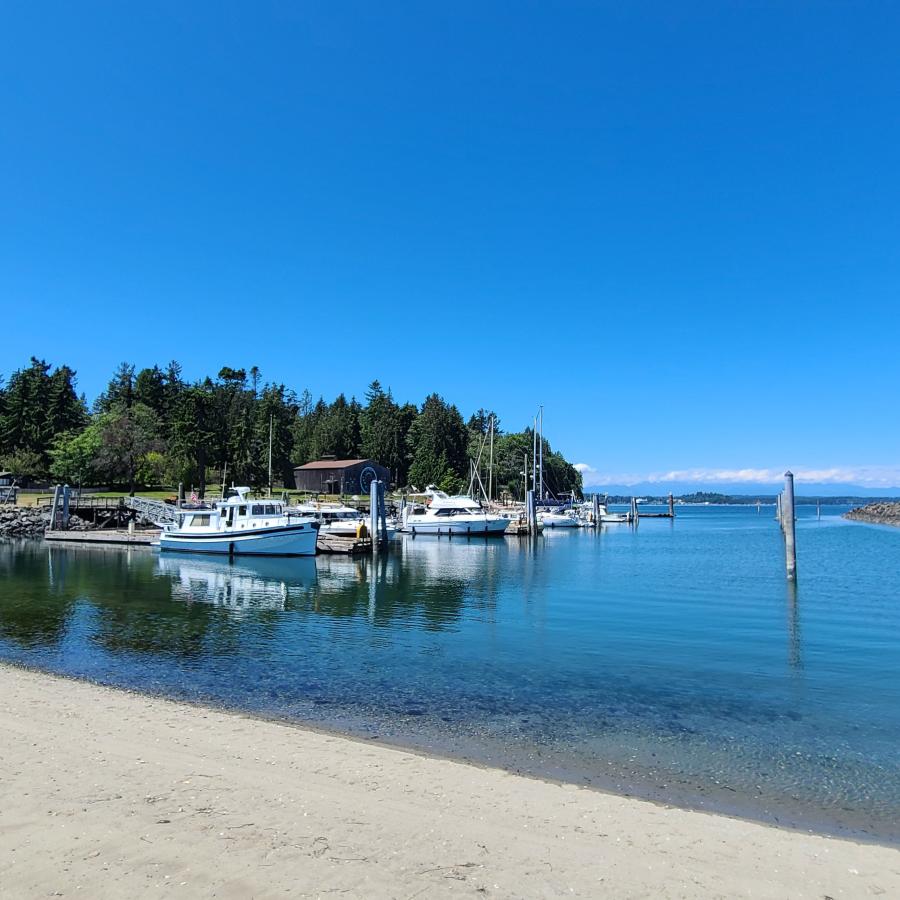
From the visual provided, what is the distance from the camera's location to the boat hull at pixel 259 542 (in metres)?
41.9

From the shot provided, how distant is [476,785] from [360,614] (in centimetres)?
1550

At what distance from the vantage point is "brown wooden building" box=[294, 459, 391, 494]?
97.4m

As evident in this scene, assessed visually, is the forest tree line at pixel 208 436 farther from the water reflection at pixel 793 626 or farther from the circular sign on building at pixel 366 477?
the water reflection at pixel 793 626

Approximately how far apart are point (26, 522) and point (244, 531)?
31.1 metres

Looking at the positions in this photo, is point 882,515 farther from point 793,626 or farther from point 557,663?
point 557,663

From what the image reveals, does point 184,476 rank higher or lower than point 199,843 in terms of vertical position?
higher

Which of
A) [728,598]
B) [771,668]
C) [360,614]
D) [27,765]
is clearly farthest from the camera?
[728,598]

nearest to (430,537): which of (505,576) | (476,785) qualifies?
(505,576)

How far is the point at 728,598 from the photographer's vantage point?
27797 mm

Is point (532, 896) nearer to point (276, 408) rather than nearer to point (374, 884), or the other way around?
point (374, 884)

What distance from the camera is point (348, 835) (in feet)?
21.5

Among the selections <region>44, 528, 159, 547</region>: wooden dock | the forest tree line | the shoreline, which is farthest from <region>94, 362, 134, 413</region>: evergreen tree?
the shoreline

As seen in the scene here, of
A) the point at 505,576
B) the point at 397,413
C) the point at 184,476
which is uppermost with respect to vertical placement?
the point at 397,413

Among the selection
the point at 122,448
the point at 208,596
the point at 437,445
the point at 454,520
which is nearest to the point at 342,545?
the point at 208,596
